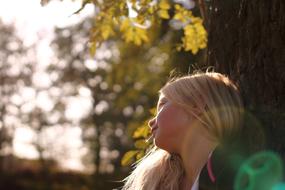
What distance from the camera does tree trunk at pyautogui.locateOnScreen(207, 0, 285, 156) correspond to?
3072 mm

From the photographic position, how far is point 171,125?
305 centimetres

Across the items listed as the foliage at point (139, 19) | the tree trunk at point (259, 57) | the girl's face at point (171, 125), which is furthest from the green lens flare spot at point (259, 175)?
the foliage at point (139, 19)

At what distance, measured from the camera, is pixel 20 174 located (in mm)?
34188

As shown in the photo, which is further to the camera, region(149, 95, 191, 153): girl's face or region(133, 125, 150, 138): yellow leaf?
region(133, 125, 150, 138): yellow leaf

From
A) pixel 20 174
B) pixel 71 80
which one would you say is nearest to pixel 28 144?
pixel 20 174

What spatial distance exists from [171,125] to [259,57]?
0.61 metres

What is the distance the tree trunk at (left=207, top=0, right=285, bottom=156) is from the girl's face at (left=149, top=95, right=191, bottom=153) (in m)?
0.35

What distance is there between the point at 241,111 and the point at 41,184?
31.7m

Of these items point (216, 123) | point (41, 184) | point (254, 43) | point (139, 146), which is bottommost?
point (41, 184)

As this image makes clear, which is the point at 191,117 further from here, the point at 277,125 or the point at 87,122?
the point at 87,122

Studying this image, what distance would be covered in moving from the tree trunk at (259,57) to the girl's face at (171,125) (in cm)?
35

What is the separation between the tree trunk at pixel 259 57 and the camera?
307 cm

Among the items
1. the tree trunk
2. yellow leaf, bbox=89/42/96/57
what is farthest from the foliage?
the tree trunk

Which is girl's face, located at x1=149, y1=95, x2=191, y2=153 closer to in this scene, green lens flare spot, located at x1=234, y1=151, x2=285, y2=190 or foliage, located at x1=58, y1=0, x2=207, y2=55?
green lens flare spot, located at x1=234, y1=151, x2=285, y2=190
